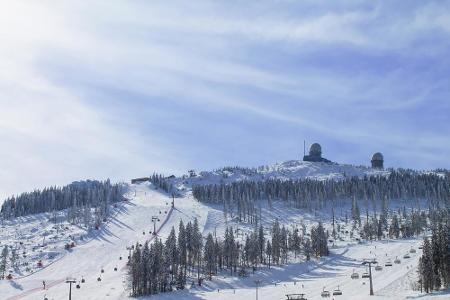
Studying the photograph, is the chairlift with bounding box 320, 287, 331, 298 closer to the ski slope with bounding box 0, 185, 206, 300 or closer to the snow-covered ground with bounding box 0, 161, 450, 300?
the snow-covered ground with bounding box 0, 161, 450, 300

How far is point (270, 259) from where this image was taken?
145 metres

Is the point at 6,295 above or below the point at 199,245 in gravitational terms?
below

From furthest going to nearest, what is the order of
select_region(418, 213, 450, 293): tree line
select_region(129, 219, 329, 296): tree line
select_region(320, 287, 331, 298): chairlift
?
select_region(129, 219, 329, 296): tree line
select_region(320, 287, 331, 298): chairlift
select_region(418, 213, 450, 293): tree line

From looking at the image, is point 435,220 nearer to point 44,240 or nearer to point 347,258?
point 347,258

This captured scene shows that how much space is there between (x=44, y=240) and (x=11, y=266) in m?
34.6

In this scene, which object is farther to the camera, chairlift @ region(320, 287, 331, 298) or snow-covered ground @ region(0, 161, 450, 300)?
snow-covered ground @ region(0, 161, 450, 300)

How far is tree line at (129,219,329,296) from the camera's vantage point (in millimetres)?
106312

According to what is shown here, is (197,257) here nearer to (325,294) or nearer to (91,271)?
(91,271)

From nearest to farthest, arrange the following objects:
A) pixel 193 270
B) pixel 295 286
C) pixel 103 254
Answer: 1. pixel 295 286
2. pixel 193 270
3. pixel 103 254

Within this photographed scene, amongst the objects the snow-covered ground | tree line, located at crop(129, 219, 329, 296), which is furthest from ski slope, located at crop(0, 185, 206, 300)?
tree line, located at crop(129, 219, 329, 296)

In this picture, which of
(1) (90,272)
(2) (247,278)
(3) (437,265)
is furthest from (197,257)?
(3) (437,265)

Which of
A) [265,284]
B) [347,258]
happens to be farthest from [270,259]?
[265,284]

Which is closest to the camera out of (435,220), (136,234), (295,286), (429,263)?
(429,263)

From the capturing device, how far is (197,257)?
130000mm
